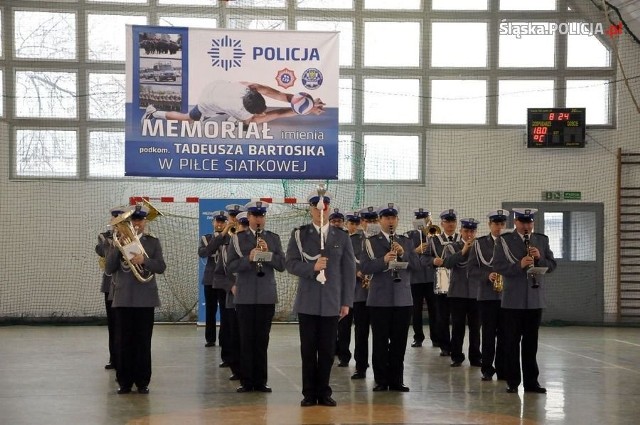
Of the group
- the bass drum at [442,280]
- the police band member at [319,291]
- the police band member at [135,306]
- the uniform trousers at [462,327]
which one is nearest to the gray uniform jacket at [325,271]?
the police band member at [319,291]

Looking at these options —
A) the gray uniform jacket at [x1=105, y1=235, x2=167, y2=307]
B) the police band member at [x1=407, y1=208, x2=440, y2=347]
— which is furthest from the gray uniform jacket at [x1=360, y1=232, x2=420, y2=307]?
the police band member at [x1=407, y1=208, x2=440, y2=347]

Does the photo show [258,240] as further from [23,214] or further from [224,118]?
[23,214]

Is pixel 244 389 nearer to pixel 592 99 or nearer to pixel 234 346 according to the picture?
pixel 234 346

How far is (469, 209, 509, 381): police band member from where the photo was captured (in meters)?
11.0

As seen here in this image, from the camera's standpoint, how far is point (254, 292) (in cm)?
1005

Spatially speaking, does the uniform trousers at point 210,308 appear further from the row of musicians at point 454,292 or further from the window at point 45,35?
the window at point 45,35

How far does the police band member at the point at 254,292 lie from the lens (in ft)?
33.0

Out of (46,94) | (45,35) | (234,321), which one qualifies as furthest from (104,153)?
(234,321)

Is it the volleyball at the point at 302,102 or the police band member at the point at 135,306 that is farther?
the volleyball at the point at 302,102

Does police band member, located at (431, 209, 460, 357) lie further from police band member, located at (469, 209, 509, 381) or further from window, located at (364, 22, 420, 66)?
window, located at (364, 22, 420, 66)

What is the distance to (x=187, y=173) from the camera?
671 inches

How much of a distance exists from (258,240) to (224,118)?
7.54 metres

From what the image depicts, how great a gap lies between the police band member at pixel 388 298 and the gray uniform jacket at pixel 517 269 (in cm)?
91

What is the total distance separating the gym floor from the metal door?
4.25 m
